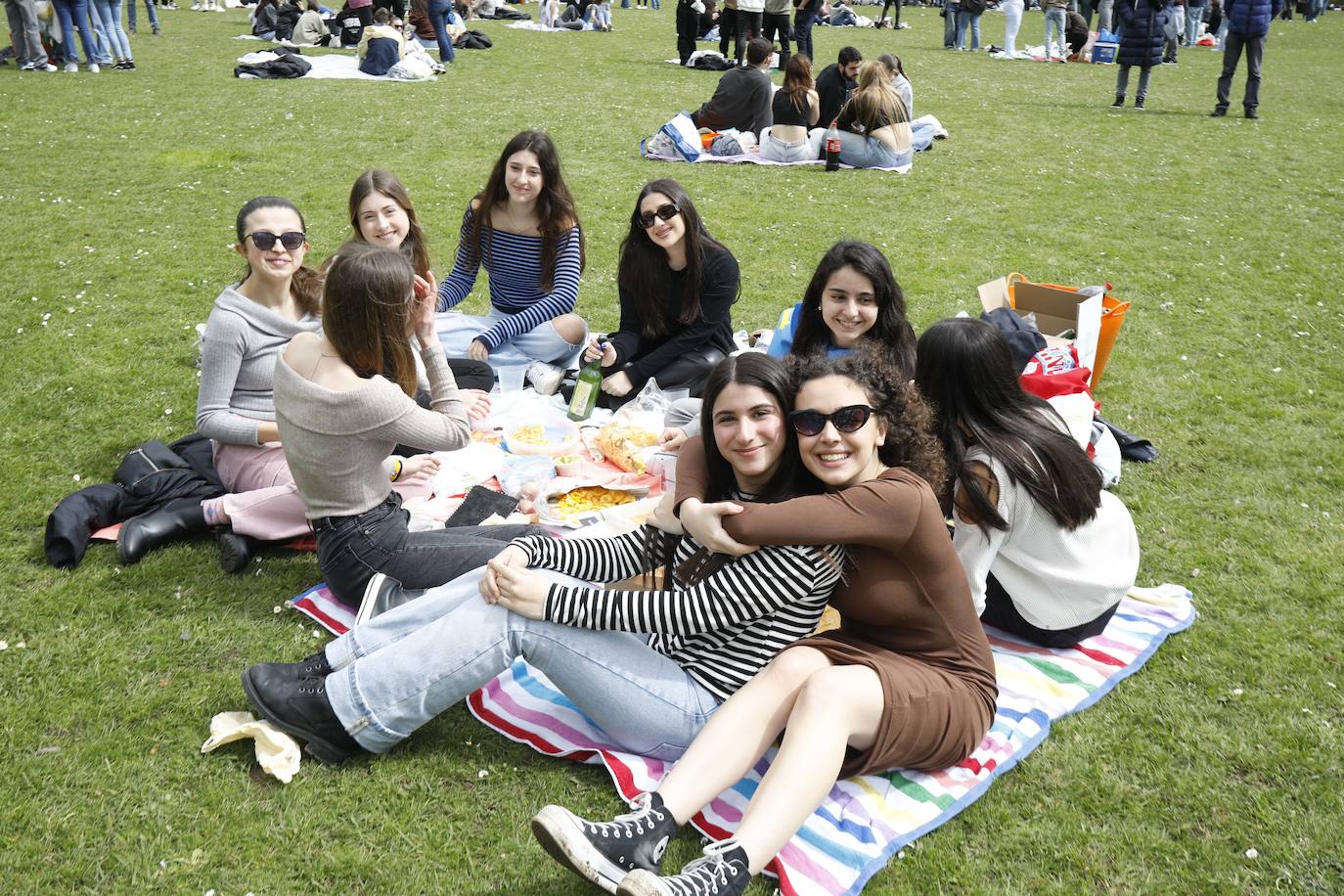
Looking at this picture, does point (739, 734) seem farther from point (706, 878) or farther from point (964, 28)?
point (964, 28)

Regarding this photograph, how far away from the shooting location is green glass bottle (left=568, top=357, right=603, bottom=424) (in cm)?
602

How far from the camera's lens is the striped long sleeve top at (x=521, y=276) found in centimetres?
652

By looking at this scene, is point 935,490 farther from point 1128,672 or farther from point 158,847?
point 158,847

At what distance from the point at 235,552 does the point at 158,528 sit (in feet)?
1.37

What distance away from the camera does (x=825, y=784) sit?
9.55ft

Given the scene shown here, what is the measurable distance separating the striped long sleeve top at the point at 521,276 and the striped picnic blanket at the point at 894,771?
269 centimetres

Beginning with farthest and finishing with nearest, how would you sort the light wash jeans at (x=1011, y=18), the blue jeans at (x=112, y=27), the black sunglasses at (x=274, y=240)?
1. the light wash jeans at (x=1011, y=18)
2. the blue jeans at (x=112, y=27)
3. the black sunglasses at (x=274, y=240)

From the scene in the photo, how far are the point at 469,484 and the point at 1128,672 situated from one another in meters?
3.08

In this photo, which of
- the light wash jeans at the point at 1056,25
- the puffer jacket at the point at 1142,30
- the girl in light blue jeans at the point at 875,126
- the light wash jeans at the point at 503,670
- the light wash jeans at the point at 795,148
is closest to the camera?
the light wash jeans at the point at 503,670

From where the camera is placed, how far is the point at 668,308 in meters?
6.09

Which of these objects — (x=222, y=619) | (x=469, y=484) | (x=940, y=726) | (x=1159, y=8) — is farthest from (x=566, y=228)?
(x=1159, y=8)

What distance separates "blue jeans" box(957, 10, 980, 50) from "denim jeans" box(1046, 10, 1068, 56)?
1915mm

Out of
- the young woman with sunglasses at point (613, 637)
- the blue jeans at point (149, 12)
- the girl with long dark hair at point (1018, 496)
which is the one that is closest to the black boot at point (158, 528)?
the young woman with sunglasses at point (613, 637)

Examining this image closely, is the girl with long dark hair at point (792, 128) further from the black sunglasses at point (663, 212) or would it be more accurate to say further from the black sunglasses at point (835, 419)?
the black sunglasses at point (835, 419)
